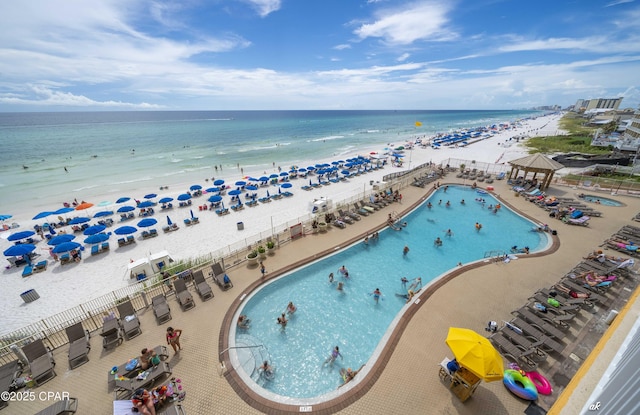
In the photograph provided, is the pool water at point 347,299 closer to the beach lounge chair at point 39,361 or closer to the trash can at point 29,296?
the beach lounge chair at point 39,361

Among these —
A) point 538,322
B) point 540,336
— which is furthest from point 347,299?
point 538,322

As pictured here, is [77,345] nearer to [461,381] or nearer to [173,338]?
[173,338]

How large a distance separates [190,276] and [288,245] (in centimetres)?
615

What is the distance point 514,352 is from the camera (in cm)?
877

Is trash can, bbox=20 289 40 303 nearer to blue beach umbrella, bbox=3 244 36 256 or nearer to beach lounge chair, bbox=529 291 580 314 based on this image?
blue beach umbrella, bbox=3 244 36 256

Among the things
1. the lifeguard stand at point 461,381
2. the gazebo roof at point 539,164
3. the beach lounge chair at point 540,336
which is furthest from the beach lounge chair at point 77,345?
the gazebo roof at point 539,164

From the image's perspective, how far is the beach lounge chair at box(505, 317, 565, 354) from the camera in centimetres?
882

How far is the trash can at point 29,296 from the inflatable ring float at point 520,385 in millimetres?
24407

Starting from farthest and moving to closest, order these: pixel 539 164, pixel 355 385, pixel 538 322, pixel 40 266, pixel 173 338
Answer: pixel 539 164 → pixel 40 266 → pixel 538 322 → pixel 173 338 → pixel 355 385

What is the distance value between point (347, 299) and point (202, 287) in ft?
24.7

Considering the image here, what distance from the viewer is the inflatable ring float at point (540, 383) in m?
7.66

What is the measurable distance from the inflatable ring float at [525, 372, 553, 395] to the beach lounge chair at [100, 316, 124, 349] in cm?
1513

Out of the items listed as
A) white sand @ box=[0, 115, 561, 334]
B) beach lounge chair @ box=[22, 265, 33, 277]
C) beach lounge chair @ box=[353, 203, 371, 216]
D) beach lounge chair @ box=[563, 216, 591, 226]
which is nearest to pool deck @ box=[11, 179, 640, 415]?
beach lounge chair @ box=[563, 216, 591, 226]

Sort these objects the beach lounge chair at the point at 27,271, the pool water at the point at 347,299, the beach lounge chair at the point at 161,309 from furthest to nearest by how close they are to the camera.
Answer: the beach lounge chair at the point at 27,271 → the beach lounge chair at the point at 161,309 → the pool water at the point at 347,299
